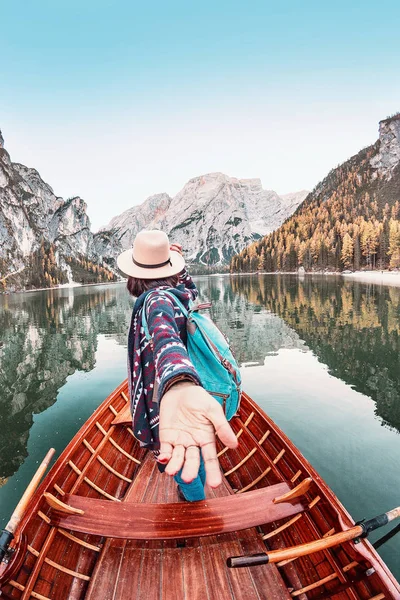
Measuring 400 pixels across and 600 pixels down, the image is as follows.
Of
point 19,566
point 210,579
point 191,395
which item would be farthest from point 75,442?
point 191,395

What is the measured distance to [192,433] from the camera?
5.43ft

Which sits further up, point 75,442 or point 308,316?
point 75,442

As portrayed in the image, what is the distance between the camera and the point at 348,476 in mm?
7898

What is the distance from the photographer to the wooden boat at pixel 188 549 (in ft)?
11.0

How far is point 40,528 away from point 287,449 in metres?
3.71

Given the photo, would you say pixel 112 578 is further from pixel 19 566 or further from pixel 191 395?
pixel 191 395

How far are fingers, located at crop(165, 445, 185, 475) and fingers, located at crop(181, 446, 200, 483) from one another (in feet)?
0.09

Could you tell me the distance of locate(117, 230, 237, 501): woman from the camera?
5.34ft

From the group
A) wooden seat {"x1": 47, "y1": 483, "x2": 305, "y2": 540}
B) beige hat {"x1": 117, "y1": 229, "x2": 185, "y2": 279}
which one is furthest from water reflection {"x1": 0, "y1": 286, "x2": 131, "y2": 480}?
beige hat {"x1": 117, "y1": 229, "x2": 185, "y2": 279}

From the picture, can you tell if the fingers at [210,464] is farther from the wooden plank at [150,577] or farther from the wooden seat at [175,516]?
the wooden plank at [150,577]

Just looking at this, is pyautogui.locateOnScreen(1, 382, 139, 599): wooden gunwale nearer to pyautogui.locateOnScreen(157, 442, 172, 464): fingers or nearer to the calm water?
pyautogui.locateOnScreen(157, 442, 172, 464): fingers

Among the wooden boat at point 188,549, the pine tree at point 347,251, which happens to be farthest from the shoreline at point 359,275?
the wooden boat at point 188,549

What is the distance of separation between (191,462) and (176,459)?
79 millimetres

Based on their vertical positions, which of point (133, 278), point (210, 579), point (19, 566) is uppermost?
point (133, 278)
